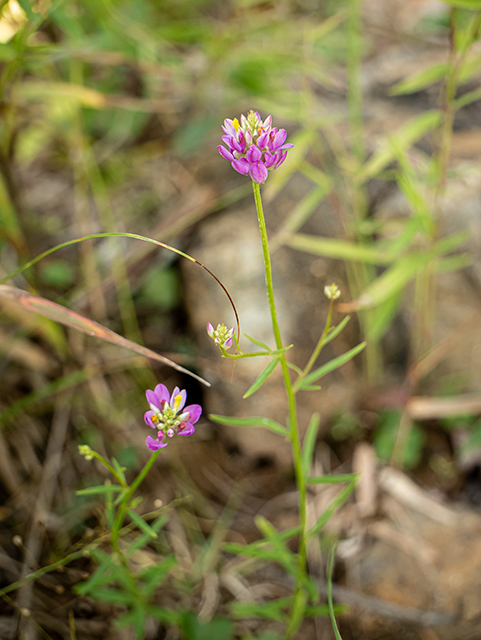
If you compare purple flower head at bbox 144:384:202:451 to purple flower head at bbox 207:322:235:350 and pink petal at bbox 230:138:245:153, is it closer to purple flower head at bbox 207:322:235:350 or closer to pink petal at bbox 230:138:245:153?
purple flower head at bbox 207:322:235:350

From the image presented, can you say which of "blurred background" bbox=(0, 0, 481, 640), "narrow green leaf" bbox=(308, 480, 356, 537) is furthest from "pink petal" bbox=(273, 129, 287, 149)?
"narrow green leaf" bbox=(308, 480, 356, 537)

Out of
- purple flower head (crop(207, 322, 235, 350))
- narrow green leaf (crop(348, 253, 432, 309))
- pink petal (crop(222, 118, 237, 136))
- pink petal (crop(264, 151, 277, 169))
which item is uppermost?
pink petal (crop(222, 118, 237, 136))

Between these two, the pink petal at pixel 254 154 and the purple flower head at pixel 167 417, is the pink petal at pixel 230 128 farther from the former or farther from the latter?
the purple flower head at pixel 167 417

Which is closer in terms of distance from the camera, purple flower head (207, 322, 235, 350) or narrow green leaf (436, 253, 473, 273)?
purple flower head (207, 322, 235, 350)

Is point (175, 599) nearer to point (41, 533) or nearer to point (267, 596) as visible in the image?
point (267, 596)

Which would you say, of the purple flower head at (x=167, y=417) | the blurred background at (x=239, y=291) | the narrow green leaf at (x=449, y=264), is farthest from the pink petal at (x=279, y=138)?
the narrow green leaf at (x=449, y=264)
